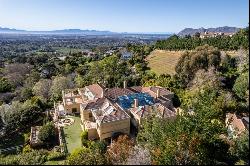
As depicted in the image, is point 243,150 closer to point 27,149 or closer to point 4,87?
point 27,149

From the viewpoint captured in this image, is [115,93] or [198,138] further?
[115,93]

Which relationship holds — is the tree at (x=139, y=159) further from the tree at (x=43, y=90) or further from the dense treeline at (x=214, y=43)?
the dense treeline at (x=214, y=43)

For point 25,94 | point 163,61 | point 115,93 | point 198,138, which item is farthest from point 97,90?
point 163,61

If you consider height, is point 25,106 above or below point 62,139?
above

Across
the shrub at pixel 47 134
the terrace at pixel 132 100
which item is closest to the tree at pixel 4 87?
the shrub at pixel 47 134

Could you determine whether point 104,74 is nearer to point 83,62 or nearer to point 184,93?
point 184,93

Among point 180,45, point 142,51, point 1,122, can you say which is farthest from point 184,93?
point 142,51
